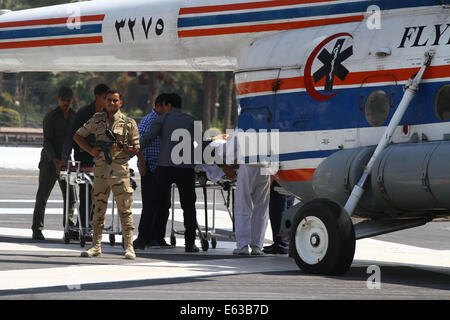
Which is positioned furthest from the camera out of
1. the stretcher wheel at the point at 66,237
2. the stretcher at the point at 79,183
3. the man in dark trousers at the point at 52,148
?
the man in dark trousers at the point at 52,148

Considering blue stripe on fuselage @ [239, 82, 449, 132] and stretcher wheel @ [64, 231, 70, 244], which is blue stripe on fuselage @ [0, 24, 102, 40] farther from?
stretcher wheel @ [64, 231, 70, 244]

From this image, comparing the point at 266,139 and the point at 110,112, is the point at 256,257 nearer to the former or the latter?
the point at 266,139

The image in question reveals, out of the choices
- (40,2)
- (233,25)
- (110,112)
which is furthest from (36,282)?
(40,2)

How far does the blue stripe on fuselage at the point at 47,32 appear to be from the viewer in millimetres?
12977

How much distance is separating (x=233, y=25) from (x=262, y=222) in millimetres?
2713

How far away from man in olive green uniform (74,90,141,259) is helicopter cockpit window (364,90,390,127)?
2800mm

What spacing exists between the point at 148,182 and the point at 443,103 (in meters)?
4.64

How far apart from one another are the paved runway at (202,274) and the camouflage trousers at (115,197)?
1.52 ft

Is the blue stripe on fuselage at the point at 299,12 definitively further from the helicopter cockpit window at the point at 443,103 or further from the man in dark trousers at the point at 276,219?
the man in dark trousers at the point at 276,219

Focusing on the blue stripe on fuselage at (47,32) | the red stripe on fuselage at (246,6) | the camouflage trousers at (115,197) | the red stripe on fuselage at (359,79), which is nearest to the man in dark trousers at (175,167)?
the red stripe on fuselage at (359,79)

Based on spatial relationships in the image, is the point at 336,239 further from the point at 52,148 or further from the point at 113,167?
the point at 52,148

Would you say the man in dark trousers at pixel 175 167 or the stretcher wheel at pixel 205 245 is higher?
the man in dark trousers at pixel 175 167

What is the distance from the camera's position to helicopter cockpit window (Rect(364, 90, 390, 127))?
10.0m

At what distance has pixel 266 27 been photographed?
11.4m
